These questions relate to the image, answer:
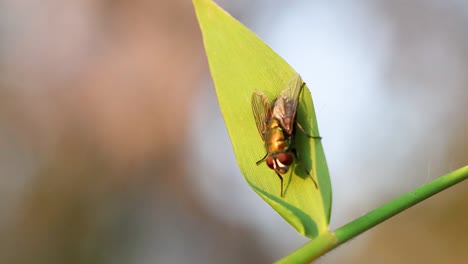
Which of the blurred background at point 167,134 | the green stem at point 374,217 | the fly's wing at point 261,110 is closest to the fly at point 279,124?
the fly's wing at point 261,110

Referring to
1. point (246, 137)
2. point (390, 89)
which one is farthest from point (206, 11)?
point (390, 89)

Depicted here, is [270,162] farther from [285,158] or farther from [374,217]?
[374,217]

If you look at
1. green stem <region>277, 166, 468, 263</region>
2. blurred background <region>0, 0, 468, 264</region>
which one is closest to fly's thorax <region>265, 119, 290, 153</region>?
green stem <region>277, 166, 468, 263</region>

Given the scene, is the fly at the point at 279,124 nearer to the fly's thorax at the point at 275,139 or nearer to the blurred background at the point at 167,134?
the fly's thorax at the point at 275,139

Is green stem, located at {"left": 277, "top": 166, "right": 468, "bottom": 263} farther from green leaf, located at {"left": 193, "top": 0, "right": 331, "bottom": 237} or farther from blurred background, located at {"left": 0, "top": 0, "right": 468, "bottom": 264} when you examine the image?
blurred background, located at {"left": 0, "top": 0, "right": 468, "bottom": 264}

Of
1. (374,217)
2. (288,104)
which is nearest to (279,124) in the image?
(288,104)

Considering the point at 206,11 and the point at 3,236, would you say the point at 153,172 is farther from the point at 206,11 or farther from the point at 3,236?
the point at 206,11
